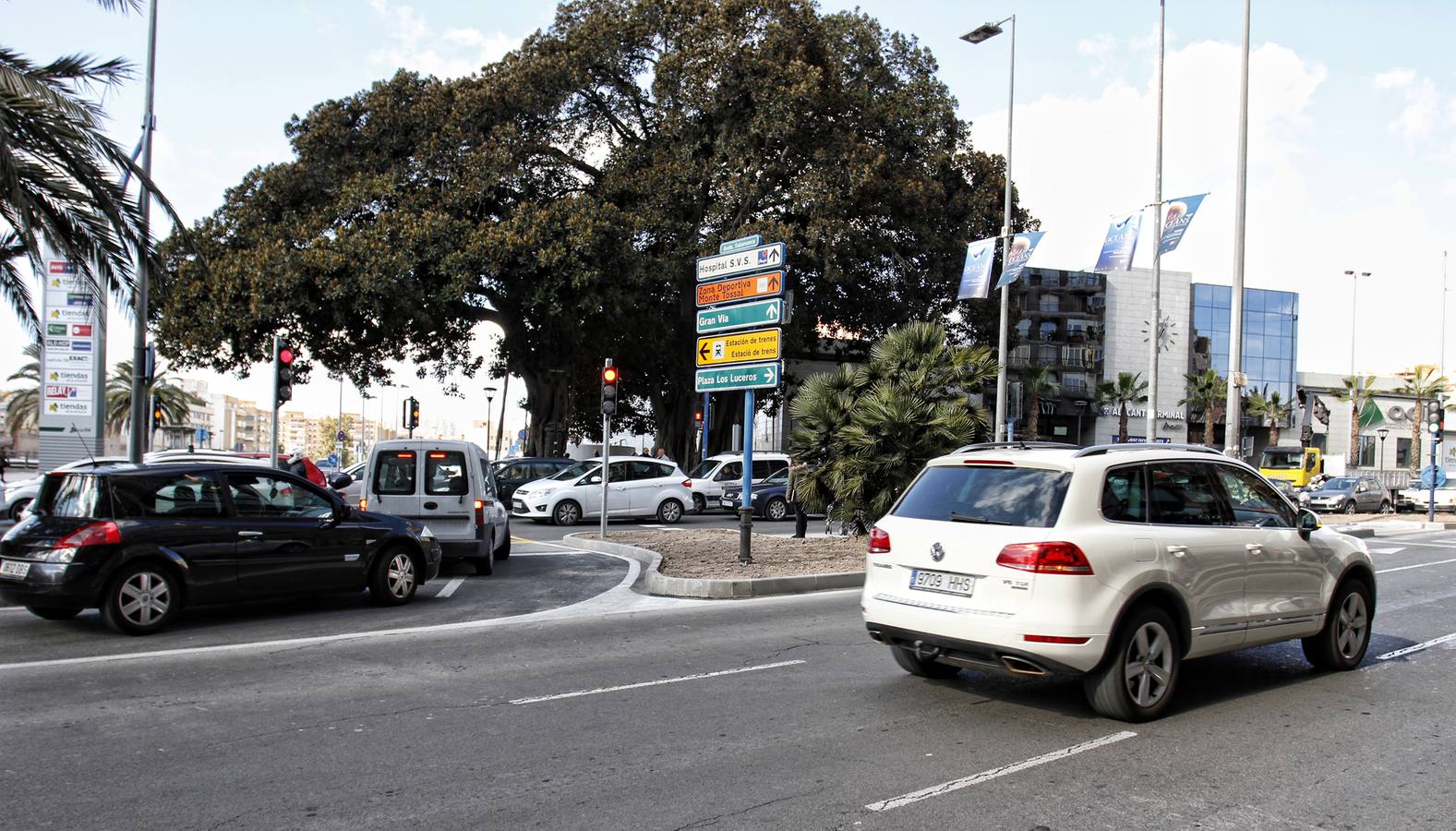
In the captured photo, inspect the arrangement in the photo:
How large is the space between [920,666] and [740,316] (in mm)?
10018

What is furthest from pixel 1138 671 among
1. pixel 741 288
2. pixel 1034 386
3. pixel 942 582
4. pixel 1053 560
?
pixel 1034 386

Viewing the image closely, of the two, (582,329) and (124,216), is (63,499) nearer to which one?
(124,216)

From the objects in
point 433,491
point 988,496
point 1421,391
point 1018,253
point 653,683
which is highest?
point 1018,253

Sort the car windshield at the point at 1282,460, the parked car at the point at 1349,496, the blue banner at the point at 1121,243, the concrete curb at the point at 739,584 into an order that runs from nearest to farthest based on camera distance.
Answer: the concrete curb at the point at 739,584
the blue banner at the point at 1121,243
the parked car at the point at 1349,496
the car windshield at the point at 1282,460

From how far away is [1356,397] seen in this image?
196ft

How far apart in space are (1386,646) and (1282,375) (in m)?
67.7

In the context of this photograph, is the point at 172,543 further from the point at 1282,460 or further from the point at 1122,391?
the point at 1122,391

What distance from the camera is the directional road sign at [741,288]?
1595 cm

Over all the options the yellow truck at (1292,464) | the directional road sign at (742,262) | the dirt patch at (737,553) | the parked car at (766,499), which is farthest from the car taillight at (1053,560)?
the yellow truck at (1292,464)

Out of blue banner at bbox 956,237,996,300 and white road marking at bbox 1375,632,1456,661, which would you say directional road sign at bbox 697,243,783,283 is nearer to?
white road marking at bbox 1375,632,1456,661

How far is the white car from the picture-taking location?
23.7 metres

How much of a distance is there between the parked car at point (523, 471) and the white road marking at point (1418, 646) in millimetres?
20112

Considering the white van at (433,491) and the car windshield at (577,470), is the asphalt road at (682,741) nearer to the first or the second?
the white van at (433,491)

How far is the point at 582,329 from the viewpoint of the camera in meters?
32.5
